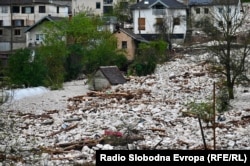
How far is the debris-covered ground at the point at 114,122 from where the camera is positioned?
566 inches

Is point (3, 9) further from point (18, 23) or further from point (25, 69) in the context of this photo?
point (25, 69)

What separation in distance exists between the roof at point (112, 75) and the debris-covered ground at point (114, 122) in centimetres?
46

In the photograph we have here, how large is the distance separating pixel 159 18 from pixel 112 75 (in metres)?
18.4

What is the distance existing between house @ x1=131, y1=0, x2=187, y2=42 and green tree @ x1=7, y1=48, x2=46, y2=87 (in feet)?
62.9

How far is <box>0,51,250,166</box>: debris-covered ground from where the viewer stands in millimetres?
14375

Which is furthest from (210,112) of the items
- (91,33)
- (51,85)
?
(91,33)

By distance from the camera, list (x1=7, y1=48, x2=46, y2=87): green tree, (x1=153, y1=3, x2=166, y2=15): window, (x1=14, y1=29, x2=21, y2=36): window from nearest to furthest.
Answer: (x1=7, y1=48, x2=46, y2=87): green tree, (x1=153, y1=3, x2=166, y2=15): window, (x1=14, y1=29, x2=21, y2=36): window

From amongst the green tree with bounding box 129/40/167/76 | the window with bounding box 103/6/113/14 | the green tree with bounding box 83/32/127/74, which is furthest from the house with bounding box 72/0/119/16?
the green tree with bounding box 83/32/127/74

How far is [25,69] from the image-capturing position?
26.8 meters

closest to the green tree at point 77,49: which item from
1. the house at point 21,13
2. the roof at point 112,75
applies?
the roof at point 112,75

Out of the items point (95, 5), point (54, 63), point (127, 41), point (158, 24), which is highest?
point (95, 5)

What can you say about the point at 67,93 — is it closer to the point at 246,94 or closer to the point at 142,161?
the point at 246,94

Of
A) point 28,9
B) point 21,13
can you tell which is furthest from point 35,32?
point 21,13

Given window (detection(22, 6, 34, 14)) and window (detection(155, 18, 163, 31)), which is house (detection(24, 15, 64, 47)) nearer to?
window (detection(22, 6, 34, 14))
